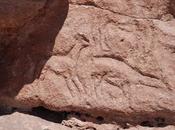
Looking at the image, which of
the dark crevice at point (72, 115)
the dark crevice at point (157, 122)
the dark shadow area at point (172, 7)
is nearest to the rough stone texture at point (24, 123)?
the dark crevice at point (72, 115)

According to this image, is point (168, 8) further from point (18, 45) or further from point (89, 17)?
point (18, 45)

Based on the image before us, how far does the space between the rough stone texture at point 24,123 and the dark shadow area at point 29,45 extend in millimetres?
109

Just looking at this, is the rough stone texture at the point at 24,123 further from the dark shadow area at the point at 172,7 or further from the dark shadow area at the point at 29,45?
the dark shadow area at the point at 172,7

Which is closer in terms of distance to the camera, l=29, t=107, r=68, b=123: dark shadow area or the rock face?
the rock face

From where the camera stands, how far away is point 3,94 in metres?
2.23

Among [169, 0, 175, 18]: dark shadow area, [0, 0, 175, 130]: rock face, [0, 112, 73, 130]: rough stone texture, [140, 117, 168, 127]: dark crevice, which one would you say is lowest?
[0, 112, 73, 130]: rough stone texture

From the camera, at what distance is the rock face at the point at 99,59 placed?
2090 millimetres

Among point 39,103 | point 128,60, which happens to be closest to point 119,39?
point 128,60

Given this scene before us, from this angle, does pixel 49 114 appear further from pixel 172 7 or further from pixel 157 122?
pixel 172 7

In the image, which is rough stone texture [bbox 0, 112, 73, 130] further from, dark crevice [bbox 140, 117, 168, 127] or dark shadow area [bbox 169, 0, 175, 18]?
dark shadow area [bbox 169, 0, 175, 18]

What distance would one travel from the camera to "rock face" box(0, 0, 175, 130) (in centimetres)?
209

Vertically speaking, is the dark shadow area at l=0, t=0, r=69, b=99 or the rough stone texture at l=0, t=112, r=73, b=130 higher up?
the dark shadow area at l=0, t=0, r=69, b=99

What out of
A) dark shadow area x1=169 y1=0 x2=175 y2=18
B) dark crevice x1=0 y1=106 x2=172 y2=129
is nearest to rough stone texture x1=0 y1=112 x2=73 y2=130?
dark crevice x1=0 y1=106 x2=172 y2=129

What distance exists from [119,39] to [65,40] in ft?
0.76
